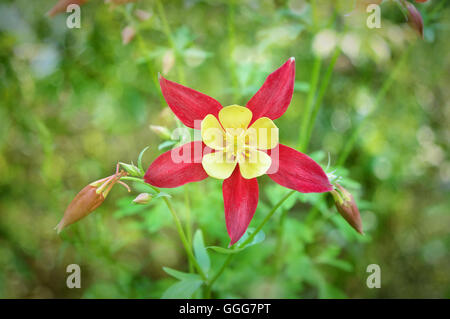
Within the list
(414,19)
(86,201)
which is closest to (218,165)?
(86,201)

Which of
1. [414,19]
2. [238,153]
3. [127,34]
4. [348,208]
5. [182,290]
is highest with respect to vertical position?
[127,34]

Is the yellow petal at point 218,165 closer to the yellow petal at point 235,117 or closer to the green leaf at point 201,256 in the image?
the yellow petal at point 235,117

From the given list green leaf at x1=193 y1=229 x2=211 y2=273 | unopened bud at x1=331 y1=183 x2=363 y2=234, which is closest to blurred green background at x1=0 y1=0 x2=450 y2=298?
green leaf at x1=193 y1=229 x2=211 y2=273

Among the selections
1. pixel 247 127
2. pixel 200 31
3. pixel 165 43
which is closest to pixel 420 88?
pixel 200 31

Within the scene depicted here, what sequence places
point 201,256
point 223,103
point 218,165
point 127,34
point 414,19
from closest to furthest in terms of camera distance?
1. point 218,165
2. point 414,19
3. point 201,256
4. point 127,34
5. point 223,103

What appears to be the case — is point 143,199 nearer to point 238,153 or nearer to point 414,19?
point 238,153

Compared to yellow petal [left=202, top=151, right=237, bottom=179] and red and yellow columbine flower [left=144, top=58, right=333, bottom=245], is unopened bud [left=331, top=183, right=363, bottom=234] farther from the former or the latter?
yellow petal [left=202, top=151, right=237, bottom=179]

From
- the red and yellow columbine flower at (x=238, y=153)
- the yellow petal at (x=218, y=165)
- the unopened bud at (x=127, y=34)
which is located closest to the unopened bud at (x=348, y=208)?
the red and yellow columbine flower at (x=238, y=153)
